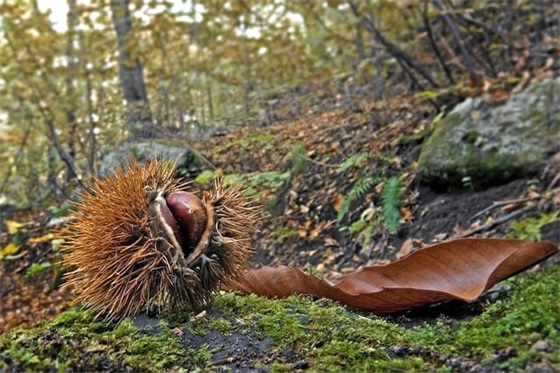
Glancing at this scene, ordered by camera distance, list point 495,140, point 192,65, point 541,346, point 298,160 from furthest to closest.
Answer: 1. point 192,65
2. point 298,160
3. point 495,140
4. point 541,346

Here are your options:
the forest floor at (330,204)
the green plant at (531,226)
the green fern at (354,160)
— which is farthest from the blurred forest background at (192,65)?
the green plant at (531,226)

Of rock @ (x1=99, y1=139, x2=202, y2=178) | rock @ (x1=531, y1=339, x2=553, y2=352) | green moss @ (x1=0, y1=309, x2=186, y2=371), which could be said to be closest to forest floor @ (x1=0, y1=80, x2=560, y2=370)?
rock @ (x1=99, y1=139, x2=202, y2=178)

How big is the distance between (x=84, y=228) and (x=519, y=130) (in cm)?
304

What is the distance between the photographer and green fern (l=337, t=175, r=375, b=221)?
3.96 m

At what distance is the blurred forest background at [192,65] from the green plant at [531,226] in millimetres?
1603

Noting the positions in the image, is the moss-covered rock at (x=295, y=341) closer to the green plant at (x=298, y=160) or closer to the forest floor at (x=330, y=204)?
the forest floor at (x=330, y=204)

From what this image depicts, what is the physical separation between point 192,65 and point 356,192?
368cm

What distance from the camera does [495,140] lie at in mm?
3717

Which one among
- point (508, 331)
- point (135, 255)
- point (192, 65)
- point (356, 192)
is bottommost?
point (356, 192)

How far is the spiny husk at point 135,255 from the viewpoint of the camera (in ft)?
5.04

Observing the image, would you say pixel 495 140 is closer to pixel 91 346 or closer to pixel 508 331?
pixel 508 331

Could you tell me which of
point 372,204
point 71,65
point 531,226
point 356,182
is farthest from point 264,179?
point 71,65

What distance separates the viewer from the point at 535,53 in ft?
16.2

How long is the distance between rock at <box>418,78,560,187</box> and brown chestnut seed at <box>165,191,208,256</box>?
2547 mm
